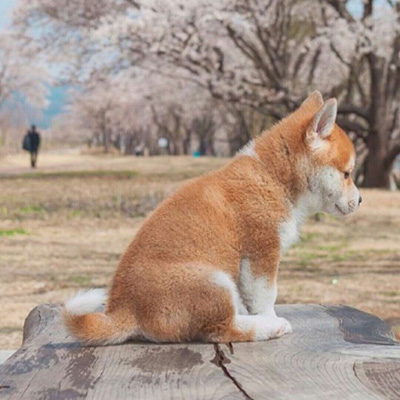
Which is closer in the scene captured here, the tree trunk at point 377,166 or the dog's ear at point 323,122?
the dog's ear at point 323,122

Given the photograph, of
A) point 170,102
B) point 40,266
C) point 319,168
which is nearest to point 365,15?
point 40,266

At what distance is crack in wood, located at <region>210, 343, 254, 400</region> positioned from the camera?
1.99m

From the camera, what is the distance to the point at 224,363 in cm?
227

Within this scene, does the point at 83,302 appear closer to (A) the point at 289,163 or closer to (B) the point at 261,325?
(B) the point at 261,325

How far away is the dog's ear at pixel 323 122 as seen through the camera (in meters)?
2.54

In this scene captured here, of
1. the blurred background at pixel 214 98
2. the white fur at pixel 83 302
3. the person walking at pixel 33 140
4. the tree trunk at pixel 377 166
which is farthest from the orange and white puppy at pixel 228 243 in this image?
the person walking at pixel 33 140

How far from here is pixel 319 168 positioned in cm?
263

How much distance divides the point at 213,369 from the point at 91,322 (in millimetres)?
445

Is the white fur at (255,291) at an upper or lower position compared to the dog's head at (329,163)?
lower

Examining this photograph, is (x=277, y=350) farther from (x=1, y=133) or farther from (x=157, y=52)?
(x=1, y=133)

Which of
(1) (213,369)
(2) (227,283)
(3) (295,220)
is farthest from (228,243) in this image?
(1) (213,369)

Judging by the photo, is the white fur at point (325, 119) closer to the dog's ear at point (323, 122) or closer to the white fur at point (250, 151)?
the dog's ear at point (323, 122)

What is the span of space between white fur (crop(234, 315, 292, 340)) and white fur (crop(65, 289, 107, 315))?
44cm

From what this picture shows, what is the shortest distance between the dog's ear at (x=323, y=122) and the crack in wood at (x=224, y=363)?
733mm
